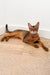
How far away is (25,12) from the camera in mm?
1649

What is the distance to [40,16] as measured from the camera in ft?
5.18

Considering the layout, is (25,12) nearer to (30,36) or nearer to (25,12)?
(25,12)

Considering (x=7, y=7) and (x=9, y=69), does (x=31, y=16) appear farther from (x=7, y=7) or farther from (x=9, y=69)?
(x=9, y=69)

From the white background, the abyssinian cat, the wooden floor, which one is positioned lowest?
the wooden floor

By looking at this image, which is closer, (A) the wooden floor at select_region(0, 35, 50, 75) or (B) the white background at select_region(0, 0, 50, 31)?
(A) the wooden floor at select_region(0, 35, 50, 75)

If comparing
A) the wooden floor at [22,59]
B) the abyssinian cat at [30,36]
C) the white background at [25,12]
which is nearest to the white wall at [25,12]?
the white background at [25,12]

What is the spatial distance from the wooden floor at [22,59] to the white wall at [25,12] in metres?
0.41

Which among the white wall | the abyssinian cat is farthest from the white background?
the abyssinian cat

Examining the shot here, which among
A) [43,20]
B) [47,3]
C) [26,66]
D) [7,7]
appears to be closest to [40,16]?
[43,20]

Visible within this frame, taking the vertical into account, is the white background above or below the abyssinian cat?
above

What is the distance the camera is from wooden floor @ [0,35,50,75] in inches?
37.4

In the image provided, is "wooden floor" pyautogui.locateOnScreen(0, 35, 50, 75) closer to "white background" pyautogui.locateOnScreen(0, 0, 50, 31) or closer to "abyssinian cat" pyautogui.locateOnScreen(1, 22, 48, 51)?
"abyssinian cat" pyautogui.locateOnScreen(1, 22, 48, 51)

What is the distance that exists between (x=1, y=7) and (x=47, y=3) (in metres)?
0.77

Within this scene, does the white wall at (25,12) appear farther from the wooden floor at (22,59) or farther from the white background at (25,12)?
the wooden floor at (22,59)
